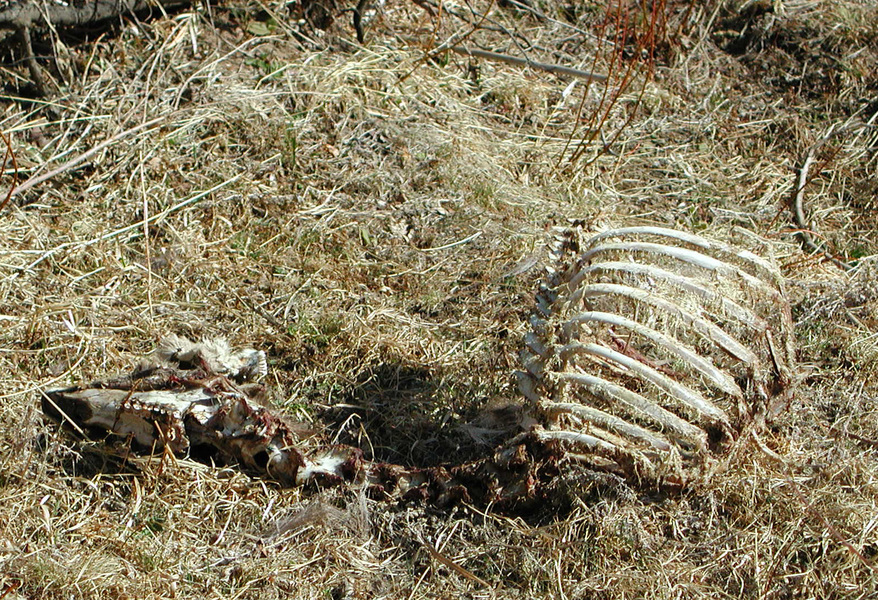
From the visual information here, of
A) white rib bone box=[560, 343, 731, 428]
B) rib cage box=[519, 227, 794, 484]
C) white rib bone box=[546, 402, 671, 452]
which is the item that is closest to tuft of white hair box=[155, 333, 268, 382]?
rib cage box=[519, 227, 794, 484]

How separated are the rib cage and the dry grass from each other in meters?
0.22

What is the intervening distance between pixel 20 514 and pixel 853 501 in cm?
278

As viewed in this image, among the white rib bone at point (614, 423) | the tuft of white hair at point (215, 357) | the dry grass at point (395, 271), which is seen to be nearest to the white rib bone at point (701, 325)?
the white rib bone at point (614, 423)

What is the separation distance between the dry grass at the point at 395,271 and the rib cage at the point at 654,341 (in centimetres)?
22

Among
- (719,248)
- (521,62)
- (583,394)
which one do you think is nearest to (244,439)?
(583,394)

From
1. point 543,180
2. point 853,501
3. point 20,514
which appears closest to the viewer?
point 20,514

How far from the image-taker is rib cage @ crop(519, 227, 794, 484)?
9.05ft

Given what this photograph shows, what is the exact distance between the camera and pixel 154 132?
459 cm

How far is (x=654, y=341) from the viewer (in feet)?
9.22

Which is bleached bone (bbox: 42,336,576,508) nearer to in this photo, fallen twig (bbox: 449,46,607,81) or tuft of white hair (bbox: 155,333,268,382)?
tuft of white hair (bbox: 155,333,268,382)

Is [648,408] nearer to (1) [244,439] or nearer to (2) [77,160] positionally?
(1) [244,439]

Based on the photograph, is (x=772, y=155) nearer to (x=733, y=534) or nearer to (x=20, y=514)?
(x=733, y=534)

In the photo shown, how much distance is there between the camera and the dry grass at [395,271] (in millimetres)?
2951

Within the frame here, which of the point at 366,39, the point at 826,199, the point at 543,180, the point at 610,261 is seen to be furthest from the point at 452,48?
the point at 610,261
